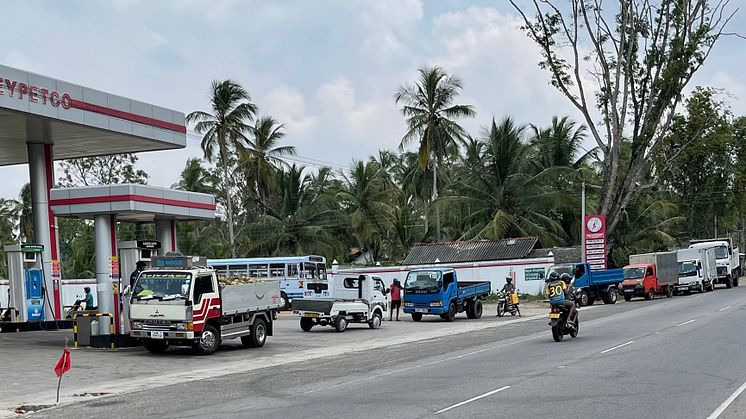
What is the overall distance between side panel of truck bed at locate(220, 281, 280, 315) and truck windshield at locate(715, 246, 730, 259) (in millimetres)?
37180

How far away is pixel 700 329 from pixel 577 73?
83.1ft

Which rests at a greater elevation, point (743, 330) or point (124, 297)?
point (124, 297)

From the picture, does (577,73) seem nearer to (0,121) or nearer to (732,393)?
(0,121)

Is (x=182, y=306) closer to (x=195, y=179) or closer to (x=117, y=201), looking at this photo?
(x=117, y=201)

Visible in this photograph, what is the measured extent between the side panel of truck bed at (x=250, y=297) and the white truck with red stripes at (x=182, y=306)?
3 cm

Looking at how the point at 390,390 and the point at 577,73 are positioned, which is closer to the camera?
the point at 390,390

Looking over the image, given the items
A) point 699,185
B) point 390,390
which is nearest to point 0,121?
point 390,390

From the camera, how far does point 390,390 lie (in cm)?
1359

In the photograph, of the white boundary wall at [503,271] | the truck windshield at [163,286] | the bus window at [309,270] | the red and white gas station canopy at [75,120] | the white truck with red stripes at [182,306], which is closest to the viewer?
the white truck with red stripes at [182,306]

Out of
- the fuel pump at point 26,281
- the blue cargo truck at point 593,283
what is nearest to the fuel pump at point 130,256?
the fuel pump at point 26,281

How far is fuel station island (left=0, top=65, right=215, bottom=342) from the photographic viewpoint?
2475cm

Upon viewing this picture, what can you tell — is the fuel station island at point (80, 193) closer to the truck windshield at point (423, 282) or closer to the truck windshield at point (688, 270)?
the truck windshield at point (423, 282)

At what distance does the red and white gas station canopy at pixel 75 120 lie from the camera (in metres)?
24.0

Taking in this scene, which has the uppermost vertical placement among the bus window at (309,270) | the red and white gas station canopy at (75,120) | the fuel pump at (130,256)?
the red and white gas station canopy at (75,120)
